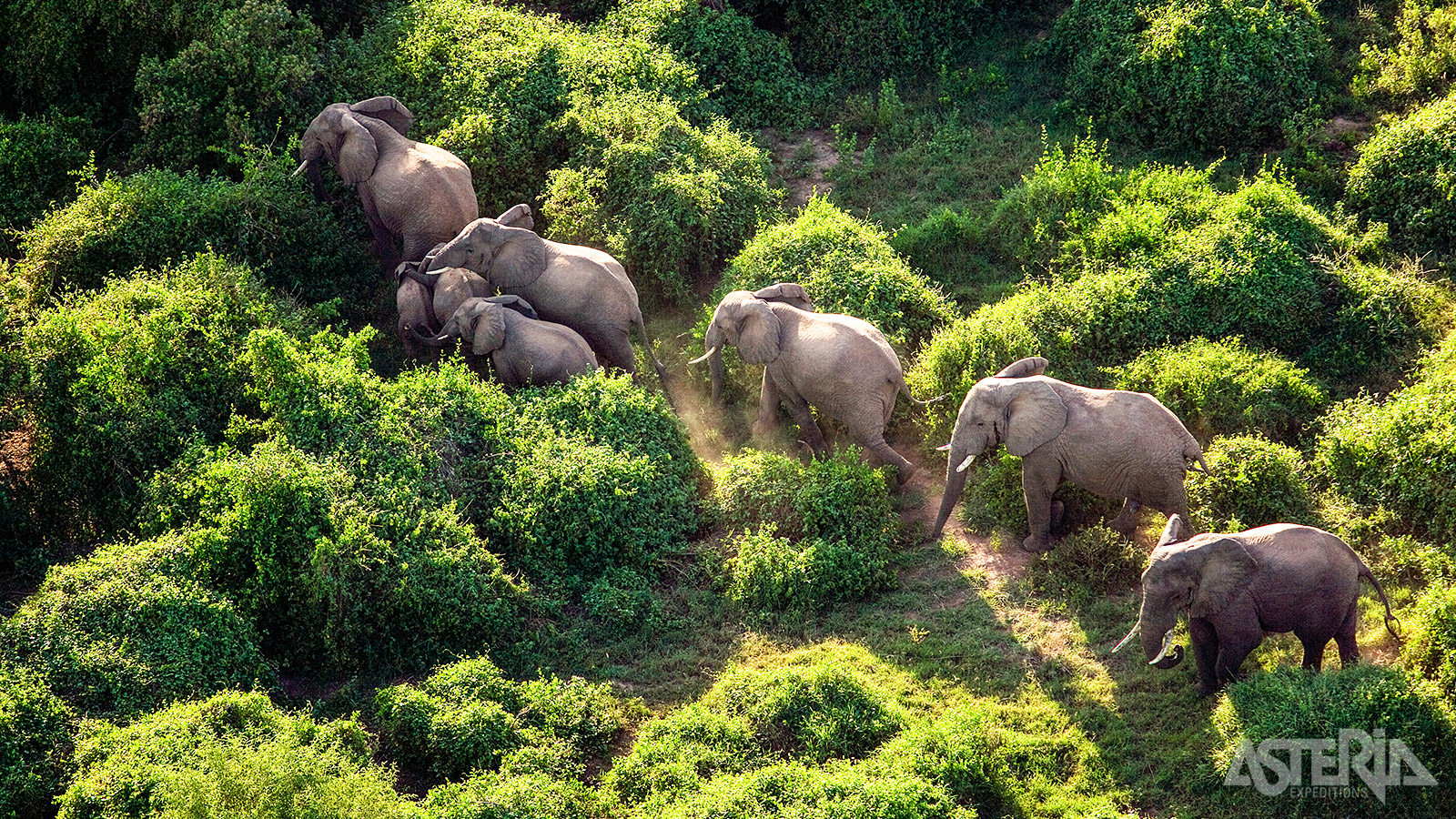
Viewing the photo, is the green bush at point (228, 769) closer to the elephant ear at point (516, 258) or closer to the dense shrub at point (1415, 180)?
the elephant ear at point (516, 258)

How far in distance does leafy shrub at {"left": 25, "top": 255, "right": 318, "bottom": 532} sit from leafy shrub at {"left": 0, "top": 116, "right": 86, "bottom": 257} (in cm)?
378

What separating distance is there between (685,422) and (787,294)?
1586mm

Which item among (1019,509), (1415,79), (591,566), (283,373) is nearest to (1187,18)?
(1415,79)

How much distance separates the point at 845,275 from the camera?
12453mm

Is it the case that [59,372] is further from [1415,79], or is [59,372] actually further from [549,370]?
[1415,79]

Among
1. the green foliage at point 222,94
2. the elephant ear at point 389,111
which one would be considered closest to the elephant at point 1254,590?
the elephant ear at point 389,111

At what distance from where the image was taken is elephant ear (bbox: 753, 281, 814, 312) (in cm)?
1170

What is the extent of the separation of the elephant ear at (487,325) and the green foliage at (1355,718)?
680 centimetres

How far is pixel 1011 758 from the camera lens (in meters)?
8.49

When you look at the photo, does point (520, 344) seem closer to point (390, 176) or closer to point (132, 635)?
point (390, 176)

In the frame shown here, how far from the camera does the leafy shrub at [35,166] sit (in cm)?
1438

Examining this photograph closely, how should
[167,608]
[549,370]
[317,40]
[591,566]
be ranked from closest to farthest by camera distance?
[167,608]
[591,566]
[549,370]
[317,40]

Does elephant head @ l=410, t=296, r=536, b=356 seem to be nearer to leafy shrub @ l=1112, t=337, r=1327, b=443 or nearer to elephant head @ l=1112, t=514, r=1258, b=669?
leafy shrub @ l=1112, t=337, r=1327, b=443

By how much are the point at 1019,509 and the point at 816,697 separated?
2897mm
